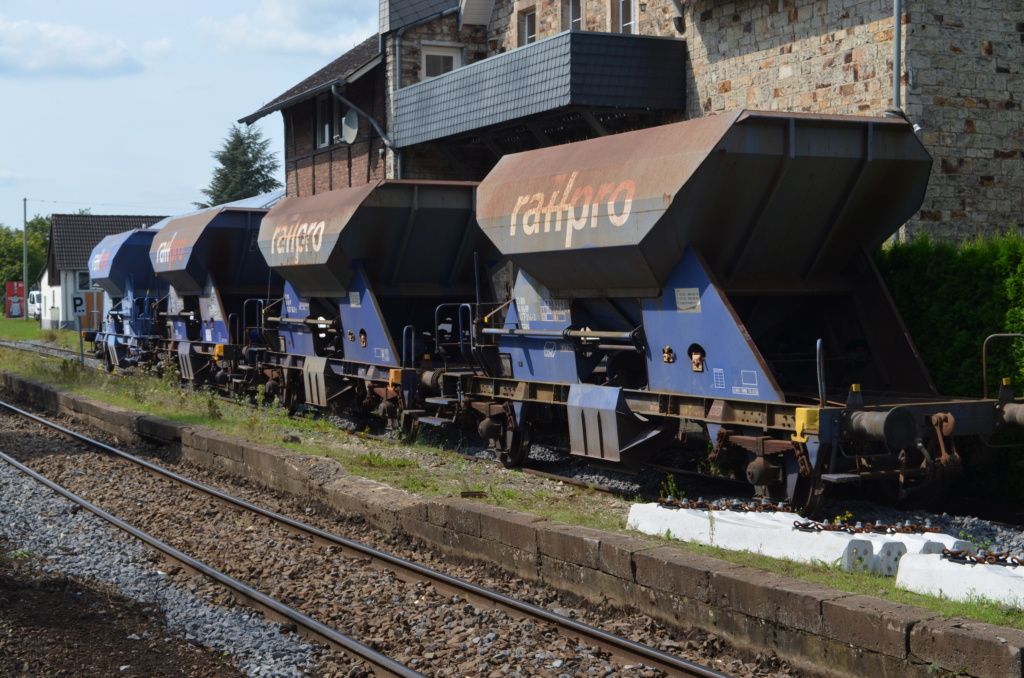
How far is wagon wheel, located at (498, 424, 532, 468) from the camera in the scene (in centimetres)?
1290

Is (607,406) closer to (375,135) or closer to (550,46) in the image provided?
(550,46)

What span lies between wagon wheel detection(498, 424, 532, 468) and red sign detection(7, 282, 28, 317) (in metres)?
66.8

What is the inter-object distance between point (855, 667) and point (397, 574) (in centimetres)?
385

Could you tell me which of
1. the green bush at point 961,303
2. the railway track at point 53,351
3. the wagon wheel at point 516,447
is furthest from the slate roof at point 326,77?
the green bush at point 961,303

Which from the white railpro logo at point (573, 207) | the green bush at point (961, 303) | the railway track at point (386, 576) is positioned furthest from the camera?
the green bush at point (961, 303)

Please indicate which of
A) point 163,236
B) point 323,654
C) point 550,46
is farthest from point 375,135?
point 323,654

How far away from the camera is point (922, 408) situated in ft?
29.7

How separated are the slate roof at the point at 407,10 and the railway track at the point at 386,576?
14819 mm

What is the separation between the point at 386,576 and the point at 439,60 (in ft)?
59.8

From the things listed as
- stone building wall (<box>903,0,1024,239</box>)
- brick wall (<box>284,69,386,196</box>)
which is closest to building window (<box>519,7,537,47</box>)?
brick wall (<box>284,69,386,196</box>)

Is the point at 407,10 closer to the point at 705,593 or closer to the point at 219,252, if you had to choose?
the point at 219,252

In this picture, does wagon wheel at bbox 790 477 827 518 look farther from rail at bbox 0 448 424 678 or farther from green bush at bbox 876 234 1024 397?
rail at bbox 0 448 424 678

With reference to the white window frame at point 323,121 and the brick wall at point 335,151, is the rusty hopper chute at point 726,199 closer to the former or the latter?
the brick wall at point 335,151

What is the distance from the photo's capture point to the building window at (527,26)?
22.7 meters
